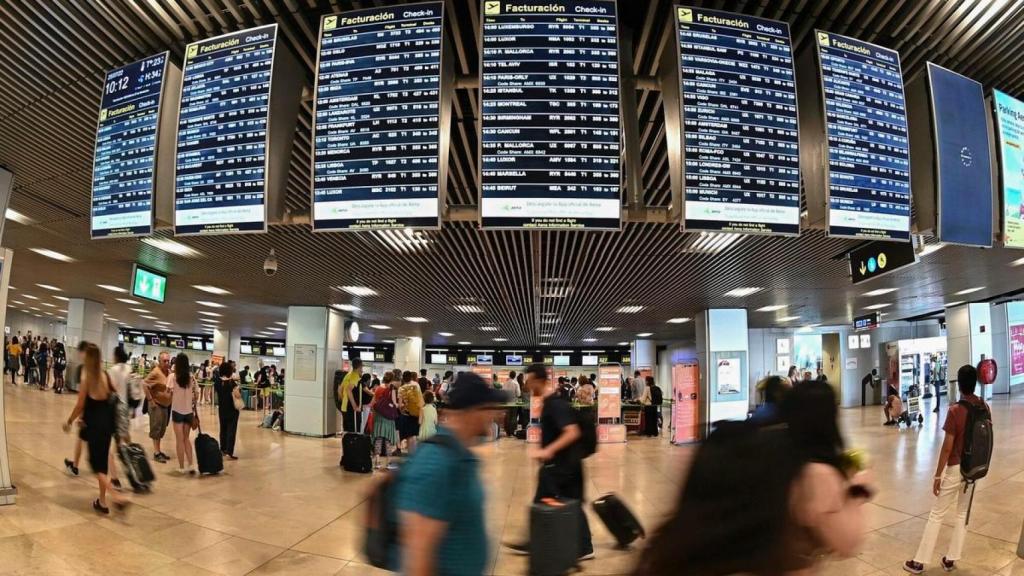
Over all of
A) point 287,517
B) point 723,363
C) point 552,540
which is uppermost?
point 723,363

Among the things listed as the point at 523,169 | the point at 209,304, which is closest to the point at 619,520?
the point at 523,169

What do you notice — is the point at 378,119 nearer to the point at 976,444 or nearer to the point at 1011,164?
the point at 1011,164

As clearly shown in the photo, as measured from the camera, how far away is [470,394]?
239cm

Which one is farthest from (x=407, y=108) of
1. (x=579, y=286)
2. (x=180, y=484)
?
(x=579, y=286)

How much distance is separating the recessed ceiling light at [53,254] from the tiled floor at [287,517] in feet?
11.9

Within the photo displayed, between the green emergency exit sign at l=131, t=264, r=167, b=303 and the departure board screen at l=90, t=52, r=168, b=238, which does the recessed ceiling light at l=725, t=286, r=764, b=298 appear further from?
the green emergency exit sign at l=131, t=264, r=167, b=303

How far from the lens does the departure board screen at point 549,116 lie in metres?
3.41

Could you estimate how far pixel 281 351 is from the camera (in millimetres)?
36625

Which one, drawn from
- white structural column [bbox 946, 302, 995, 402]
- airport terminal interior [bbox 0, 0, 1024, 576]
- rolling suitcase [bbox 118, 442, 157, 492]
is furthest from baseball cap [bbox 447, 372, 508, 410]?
white structural column [bbox 946, 302, 995, 402]

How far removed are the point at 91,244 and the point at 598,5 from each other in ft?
36.4

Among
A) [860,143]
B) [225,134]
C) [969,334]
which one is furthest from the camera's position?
[969,334]

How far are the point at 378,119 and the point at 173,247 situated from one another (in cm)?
799

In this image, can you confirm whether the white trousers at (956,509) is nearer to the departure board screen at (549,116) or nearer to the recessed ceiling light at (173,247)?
the departure board screen at (549,116)

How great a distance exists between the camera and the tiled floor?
444 cm
